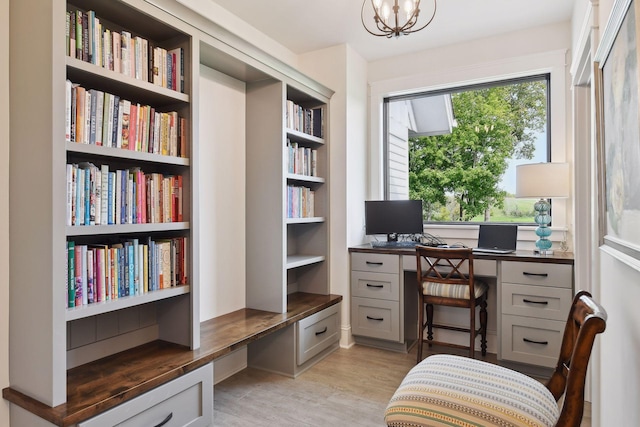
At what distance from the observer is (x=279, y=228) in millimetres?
2877

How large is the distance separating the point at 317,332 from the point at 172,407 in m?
1.38

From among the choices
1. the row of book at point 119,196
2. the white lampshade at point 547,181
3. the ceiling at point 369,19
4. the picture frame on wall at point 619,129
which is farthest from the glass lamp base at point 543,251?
the row of book at point 119,196

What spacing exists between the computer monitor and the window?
309mm

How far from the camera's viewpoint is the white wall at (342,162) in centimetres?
341

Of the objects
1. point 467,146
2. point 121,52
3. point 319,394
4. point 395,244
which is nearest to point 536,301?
point 395,244

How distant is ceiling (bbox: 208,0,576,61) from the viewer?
9.20 ft

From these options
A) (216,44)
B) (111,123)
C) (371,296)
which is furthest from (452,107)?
(111,123)

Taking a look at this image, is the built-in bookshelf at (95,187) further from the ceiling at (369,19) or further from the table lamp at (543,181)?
the table lamp at (543,181)

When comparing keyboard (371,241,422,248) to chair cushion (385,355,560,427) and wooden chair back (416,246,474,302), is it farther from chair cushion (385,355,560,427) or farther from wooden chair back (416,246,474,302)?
chair cushion (385,355,560,427)

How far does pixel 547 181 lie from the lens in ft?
8.99

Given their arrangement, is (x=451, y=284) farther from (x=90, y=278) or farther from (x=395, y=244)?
(x=90, y=278)

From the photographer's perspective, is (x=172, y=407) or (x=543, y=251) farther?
(x=543, y=251)

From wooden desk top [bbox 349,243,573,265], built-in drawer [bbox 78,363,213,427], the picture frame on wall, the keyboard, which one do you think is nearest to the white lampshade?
wooden desk top [bbox 349,243,573,265]

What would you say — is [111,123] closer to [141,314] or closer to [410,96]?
[141,314]
